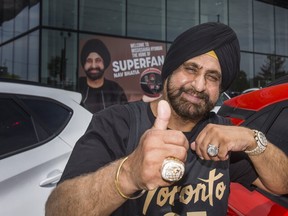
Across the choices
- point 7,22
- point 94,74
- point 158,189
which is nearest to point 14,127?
point 158,189

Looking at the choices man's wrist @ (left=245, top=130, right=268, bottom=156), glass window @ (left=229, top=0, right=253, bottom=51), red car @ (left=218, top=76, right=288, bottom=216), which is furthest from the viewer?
glass window @ (left=229, top=0, right=253, bottom=51)

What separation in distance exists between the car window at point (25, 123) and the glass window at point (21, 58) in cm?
953

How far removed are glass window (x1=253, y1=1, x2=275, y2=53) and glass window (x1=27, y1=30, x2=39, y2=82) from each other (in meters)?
10.4

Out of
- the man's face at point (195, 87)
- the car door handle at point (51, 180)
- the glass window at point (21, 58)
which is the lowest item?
the car door handle at point (51, 180)

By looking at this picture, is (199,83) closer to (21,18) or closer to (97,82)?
(97,82)

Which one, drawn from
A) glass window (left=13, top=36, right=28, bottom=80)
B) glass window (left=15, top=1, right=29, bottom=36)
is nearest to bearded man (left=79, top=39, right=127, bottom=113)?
glass window (left=13, top=36, right=28, bottom=80)

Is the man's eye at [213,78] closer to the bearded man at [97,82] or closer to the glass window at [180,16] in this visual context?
the bearded man at [97,82]

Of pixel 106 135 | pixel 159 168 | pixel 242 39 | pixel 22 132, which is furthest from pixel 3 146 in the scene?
pixel 242 39

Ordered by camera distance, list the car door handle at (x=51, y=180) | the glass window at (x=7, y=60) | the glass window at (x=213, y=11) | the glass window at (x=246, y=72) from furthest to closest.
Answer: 1. the glass window at (x=246, y=72)
2. the glass window at (x=213, y=11)
3. the glass window at (x=7, y=60)
4. the car door handle at (x=51, y=180)

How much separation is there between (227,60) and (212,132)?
1.28 feet

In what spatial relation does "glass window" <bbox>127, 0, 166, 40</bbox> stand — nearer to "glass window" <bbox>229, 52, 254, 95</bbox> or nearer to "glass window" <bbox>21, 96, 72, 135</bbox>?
"glass window" <bbox>229, 52, 254, 95</bbox>

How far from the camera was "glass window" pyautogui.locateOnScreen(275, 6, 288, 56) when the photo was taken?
62.8 ft

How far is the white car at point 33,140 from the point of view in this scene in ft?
8.25

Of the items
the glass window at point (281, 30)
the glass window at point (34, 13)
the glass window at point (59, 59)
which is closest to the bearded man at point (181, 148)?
the glass window at point (59, 59)
